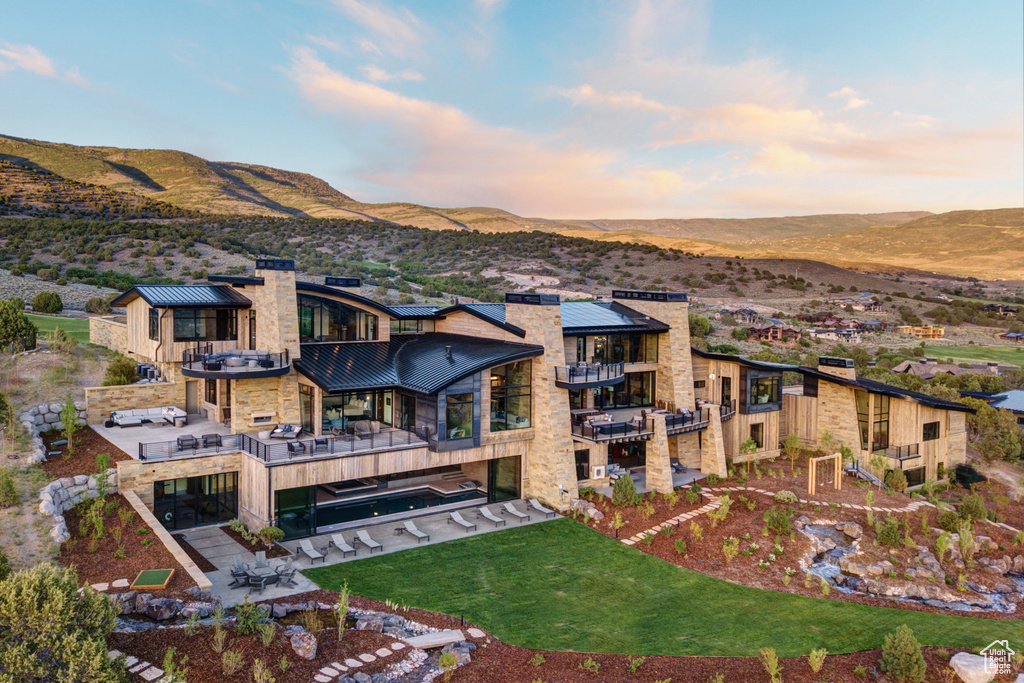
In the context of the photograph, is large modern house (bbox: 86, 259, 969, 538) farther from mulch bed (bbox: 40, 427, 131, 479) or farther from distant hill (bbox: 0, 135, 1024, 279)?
distant hill (bbox: 0, 135, 1024, 279)

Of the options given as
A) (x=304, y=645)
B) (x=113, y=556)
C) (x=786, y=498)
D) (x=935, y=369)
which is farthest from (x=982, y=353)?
(x=113, y=556)

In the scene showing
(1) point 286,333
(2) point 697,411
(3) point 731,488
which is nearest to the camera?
(1) point 286,333

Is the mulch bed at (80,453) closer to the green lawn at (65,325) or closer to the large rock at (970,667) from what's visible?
the green lawn at (65,325)

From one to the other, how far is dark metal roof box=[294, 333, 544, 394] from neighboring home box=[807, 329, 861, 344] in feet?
150

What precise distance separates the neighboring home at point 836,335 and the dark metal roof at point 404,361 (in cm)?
4582

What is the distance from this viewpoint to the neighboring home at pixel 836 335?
198ft

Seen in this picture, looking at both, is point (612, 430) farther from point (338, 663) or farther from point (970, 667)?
point (338, 663)

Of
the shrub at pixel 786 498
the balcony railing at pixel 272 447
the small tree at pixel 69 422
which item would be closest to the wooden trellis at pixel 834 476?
the shrub at pixel 786 498

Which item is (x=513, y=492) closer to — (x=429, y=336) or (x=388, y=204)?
(x=429, y=336)

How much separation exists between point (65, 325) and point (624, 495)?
106 feet

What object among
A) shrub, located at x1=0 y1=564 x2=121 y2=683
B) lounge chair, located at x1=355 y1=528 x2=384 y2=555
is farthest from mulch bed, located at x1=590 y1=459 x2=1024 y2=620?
shrub, located at x1=0 y1=564 x2=121 y2=683

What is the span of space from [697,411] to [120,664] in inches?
812

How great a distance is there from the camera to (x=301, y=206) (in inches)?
4604

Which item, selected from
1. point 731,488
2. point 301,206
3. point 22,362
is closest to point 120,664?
point 731,488
